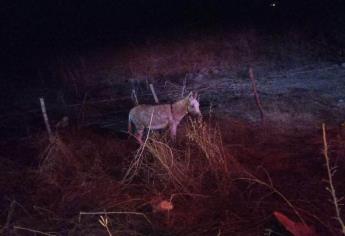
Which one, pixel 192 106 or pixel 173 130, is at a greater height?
pixel 192 106

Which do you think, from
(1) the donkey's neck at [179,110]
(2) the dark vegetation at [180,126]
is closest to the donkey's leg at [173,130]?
(1) the donkey's neck at [179,110]

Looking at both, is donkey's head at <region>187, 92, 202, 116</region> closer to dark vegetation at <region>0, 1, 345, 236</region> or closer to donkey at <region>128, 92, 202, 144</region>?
donkey at <region>128, 92, 202, 144</region>

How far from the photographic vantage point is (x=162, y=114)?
10094mm

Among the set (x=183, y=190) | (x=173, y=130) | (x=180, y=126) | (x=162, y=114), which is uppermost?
(x=162, y=114)

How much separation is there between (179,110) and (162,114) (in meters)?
0.46

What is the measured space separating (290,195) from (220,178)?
48.9 inches

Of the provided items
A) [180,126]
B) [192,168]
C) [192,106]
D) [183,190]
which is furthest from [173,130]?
[183,190]

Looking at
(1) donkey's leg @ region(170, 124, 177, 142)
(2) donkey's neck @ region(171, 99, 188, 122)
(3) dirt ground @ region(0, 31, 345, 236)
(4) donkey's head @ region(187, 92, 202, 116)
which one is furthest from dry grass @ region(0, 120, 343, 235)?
(4) donkey's head @ region(187, 92, 202, 116)

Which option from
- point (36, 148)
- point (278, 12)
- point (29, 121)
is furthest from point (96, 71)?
point (36, 148)

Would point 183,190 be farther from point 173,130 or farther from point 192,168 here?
point 173,130

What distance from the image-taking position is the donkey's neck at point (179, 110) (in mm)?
10234

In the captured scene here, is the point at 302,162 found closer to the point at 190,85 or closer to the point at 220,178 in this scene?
the point at 220,178

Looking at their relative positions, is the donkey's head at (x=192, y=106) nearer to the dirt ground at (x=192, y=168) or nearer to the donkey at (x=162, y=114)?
the donkey at (x=162, y=114)

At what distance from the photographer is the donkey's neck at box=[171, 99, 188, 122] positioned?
10.2 metres
